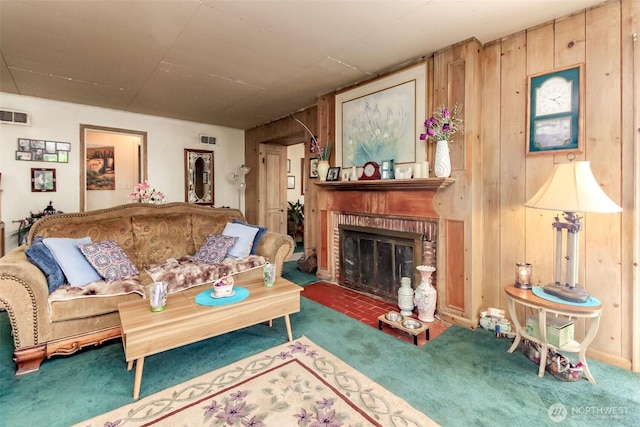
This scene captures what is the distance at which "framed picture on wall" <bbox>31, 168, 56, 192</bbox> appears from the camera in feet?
13.7

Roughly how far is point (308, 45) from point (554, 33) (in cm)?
202

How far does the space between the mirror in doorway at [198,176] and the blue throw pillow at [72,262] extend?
317cm

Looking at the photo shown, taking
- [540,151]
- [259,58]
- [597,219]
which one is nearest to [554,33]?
[540,151]

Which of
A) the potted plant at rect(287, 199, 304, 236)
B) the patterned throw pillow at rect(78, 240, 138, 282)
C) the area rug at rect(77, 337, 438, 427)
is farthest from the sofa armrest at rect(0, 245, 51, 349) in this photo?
the potted plant at rect(287, 199, 304, 236)

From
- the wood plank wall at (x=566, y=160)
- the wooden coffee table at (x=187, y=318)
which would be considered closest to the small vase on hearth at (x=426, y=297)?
the wood plank wall at (x=566, y=160)

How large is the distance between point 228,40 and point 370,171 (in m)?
1.94

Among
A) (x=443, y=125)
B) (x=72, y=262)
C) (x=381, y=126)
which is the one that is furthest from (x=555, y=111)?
(x=72, y=262)

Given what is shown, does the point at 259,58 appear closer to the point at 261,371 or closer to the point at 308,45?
the point at 308,45

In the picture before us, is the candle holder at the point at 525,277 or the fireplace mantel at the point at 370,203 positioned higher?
the fireplace mantel at the point at 370,203

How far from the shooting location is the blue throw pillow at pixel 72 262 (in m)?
2.36

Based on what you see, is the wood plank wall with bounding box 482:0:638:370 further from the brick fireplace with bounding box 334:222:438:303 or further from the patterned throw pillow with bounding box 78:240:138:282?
the patterned throw pillow with bounding box 78:240:138:282

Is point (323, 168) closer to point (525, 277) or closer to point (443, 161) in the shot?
point (443, 161)

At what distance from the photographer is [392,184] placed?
311cm

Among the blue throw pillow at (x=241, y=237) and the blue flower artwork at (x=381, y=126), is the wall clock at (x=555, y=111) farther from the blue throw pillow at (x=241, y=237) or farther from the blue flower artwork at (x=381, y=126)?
the blue throw pillow at (x=241, y=237)
